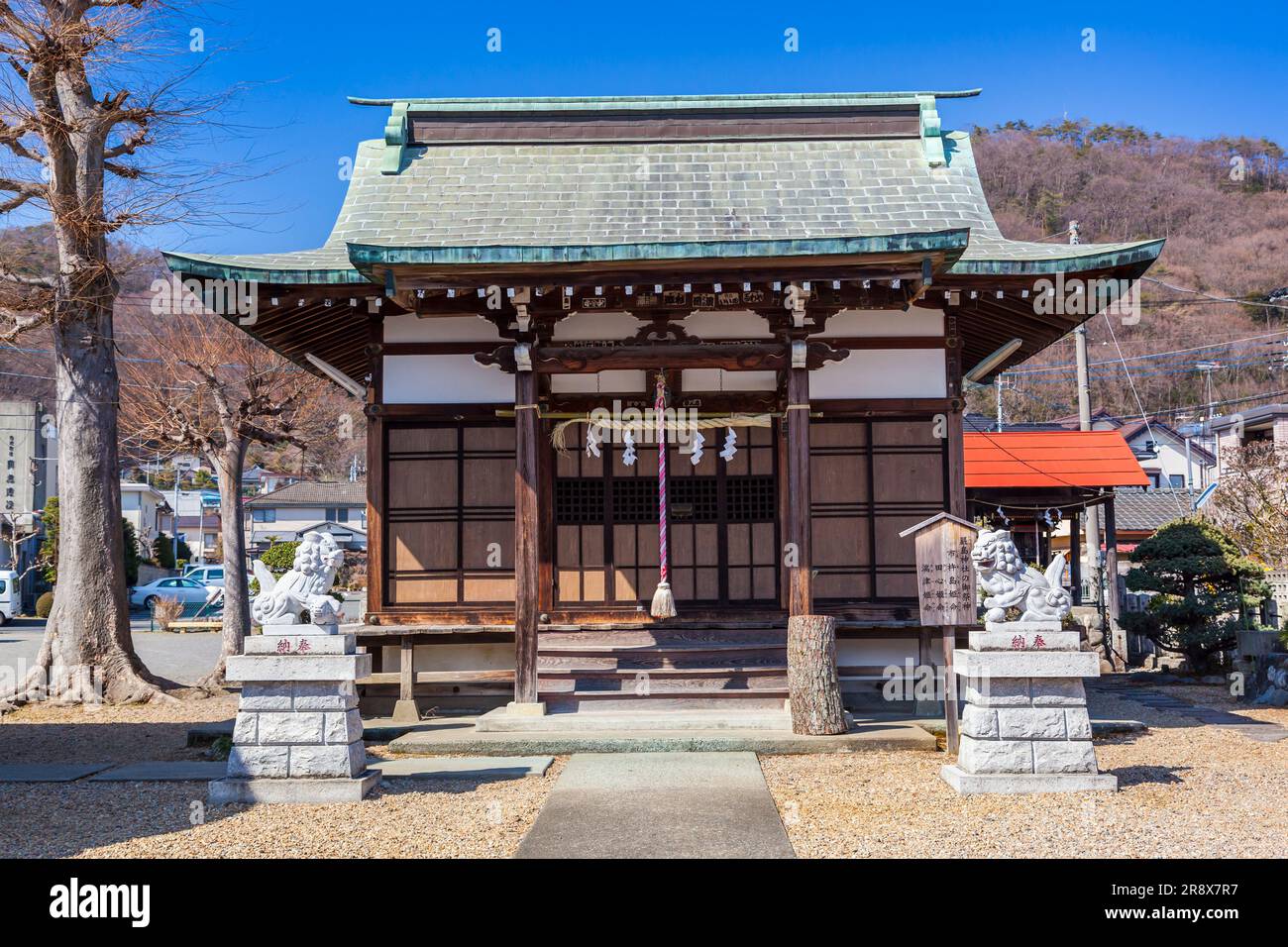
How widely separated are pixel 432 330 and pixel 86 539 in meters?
6.25

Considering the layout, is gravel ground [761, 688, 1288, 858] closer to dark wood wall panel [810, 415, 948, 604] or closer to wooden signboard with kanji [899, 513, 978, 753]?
wooden signboard with kanji [899, 513, 978, 753]

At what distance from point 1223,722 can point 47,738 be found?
519 inches

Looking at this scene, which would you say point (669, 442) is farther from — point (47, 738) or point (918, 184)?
point (47, 738)

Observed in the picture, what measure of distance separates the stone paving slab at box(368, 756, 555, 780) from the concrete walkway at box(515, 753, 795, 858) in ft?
1.18

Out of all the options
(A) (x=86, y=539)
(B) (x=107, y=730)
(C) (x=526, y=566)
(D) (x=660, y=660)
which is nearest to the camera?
(C) (x=526, y=566)

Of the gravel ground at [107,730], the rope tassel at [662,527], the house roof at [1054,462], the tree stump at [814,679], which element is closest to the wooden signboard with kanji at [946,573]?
the tree stump at [814,679]

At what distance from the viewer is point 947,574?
28.5 ft

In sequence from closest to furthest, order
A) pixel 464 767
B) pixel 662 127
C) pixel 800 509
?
pixel 464 767 → pixel 800 509 → pixel 662 127

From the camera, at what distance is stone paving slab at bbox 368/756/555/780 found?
8.69m

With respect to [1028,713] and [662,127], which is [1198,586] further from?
[662,127]

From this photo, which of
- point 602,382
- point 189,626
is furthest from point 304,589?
point 189,626

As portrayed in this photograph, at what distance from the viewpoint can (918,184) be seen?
1232cm

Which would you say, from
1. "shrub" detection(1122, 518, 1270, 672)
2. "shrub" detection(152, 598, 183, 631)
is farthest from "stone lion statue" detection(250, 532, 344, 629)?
"shrub" detection(152, 598, 183, 631)

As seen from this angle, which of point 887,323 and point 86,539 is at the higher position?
point 887,323
